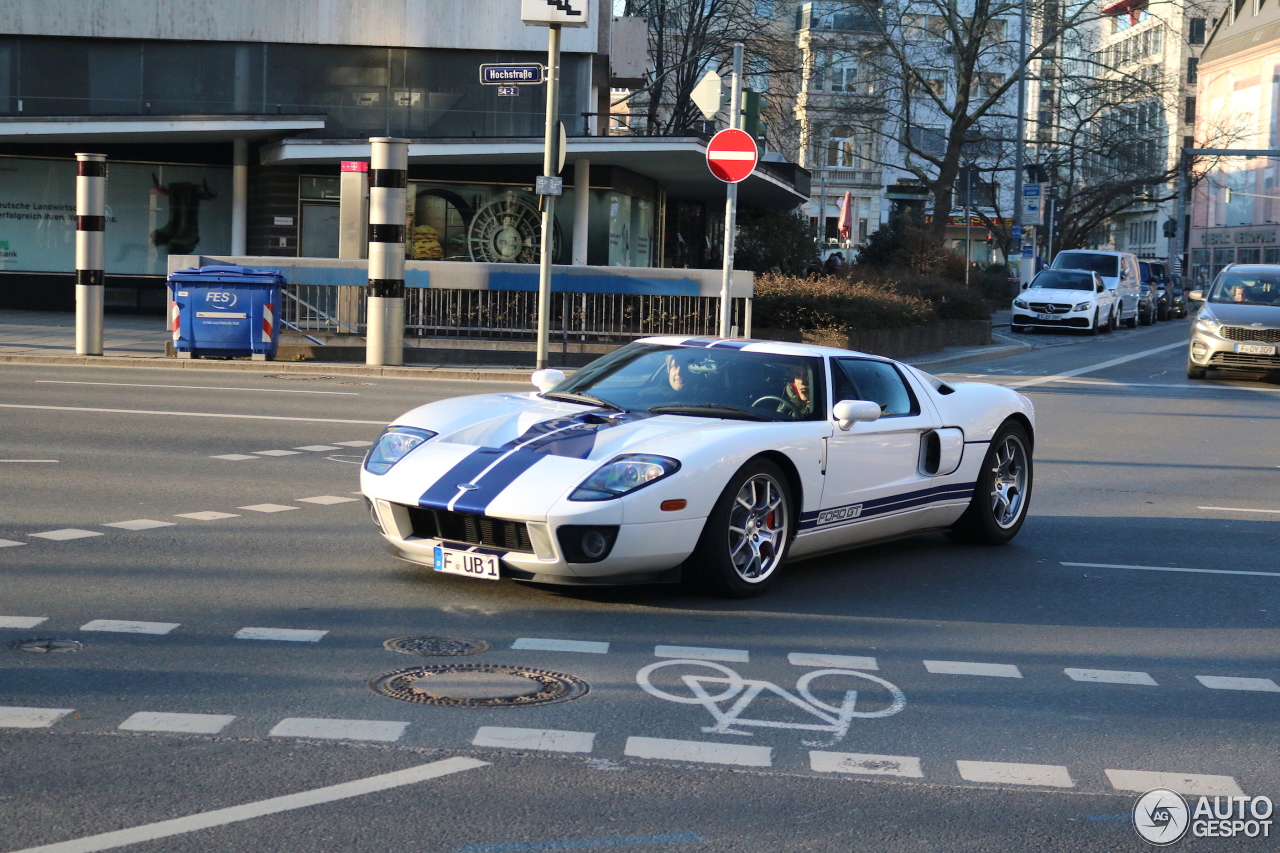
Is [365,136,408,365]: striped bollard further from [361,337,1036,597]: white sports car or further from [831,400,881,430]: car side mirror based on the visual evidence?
[831,400,881,430]: car side mirror

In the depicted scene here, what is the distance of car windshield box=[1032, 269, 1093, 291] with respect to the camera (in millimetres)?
38562

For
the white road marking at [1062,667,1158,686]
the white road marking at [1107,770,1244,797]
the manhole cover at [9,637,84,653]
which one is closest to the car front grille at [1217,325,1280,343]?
the white road marking at [1062,667,1158,686]

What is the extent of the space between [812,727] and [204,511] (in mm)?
5111

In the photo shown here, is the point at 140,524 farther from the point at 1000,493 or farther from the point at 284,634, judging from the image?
the point at 1000,493

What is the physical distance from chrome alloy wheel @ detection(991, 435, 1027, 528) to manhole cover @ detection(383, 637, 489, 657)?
4.10 meters

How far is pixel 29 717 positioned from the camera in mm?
4941

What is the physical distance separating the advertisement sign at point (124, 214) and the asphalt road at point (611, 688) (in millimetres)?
24867

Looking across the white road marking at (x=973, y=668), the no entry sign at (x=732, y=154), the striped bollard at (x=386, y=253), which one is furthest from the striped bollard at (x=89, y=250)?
the white road marking at (x=973, y=668)

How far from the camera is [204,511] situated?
920 centimetres

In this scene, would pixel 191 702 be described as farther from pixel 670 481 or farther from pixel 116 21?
pixel 116 21

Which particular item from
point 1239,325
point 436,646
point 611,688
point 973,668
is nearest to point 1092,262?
point 1239,325

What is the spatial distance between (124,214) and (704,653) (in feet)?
101

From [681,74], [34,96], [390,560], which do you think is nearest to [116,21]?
[34,96]

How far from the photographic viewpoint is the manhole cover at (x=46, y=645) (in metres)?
5.84
